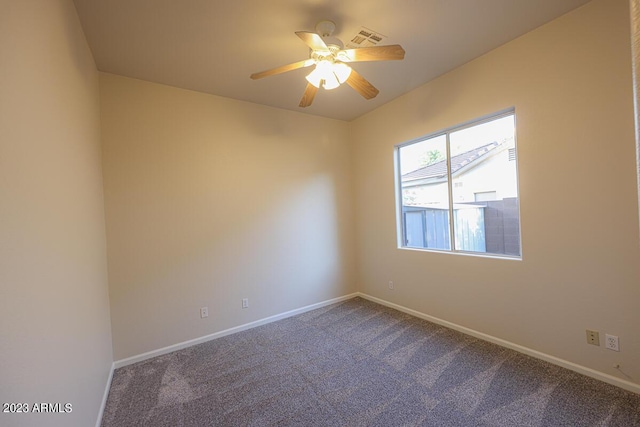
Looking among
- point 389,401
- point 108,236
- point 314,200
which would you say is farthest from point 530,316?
point 108,236

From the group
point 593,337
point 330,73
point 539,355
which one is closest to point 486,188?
point 593,337

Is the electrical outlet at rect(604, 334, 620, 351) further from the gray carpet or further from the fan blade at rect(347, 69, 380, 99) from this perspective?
the fan blade at rect(347, 69, 380, 99)

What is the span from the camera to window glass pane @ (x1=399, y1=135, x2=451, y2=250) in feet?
10.0

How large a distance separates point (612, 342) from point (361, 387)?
184 centimetres

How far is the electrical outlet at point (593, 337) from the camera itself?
1915mm

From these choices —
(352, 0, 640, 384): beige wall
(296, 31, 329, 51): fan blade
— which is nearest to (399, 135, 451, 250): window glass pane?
(352, 0, 640, 384): beige wall

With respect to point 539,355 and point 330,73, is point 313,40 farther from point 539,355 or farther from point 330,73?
point 539,355

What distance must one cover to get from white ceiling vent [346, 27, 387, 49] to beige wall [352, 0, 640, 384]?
1.05 m

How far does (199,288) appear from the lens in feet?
9.32

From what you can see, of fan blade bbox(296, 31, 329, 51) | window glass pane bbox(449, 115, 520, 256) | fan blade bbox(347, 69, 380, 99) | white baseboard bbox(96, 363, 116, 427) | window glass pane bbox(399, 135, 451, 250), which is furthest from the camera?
window glass pane bbox(399, 135, 451, 250)

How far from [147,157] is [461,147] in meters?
3.32

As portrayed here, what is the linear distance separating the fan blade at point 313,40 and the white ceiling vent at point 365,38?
0.51 meters

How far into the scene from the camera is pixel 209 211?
2932mm

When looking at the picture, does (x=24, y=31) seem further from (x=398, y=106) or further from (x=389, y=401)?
(x=398, y=106)
